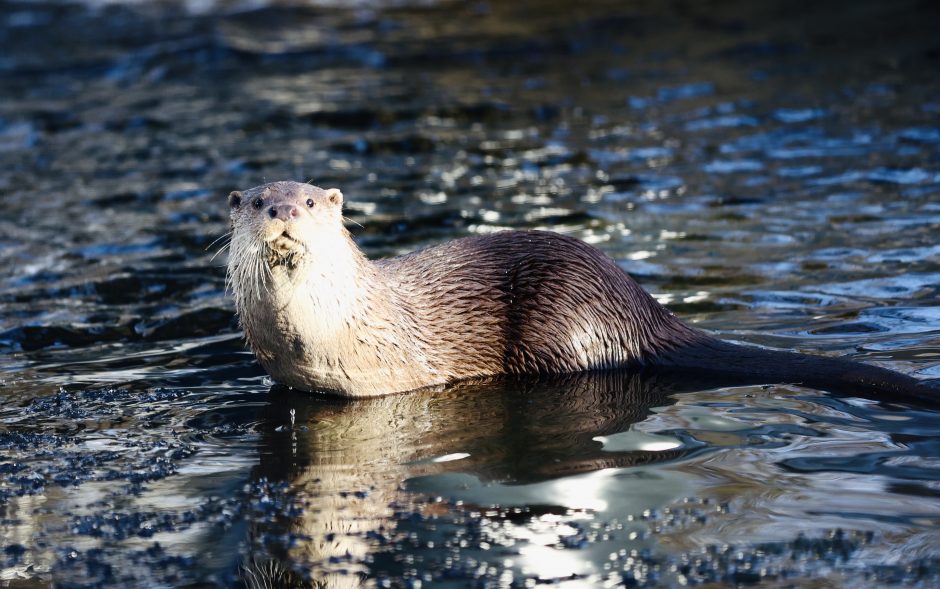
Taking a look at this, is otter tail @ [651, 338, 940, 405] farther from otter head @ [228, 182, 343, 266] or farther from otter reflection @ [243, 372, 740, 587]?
otter head @ [228, 182, 343, 266]

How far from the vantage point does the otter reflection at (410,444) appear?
2973mm

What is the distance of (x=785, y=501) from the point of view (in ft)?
9.98

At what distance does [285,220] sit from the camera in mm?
3643

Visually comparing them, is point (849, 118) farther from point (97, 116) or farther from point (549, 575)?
point (549, 575)

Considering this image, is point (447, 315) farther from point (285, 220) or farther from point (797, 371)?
point (797, 371)

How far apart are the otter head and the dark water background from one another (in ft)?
1.86

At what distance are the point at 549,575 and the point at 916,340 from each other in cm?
213

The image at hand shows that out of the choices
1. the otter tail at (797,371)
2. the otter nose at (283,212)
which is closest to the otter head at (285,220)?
the otter nose at (283,212)

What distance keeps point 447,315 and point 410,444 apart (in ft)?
2.53

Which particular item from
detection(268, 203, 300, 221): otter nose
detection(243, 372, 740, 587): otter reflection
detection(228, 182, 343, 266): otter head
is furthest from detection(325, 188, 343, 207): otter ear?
detection(243, 372, 740, 587): otter reflection

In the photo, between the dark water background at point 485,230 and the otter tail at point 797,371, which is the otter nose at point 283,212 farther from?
the otter tail at point 797,371

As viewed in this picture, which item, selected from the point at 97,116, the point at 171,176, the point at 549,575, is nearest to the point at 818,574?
the point at 549,575

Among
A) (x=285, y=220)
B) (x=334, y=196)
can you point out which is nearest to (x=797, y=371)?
(x=334, y=196)

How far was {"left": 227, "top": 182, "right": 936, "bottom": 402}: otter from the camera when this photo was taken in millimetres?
3799
